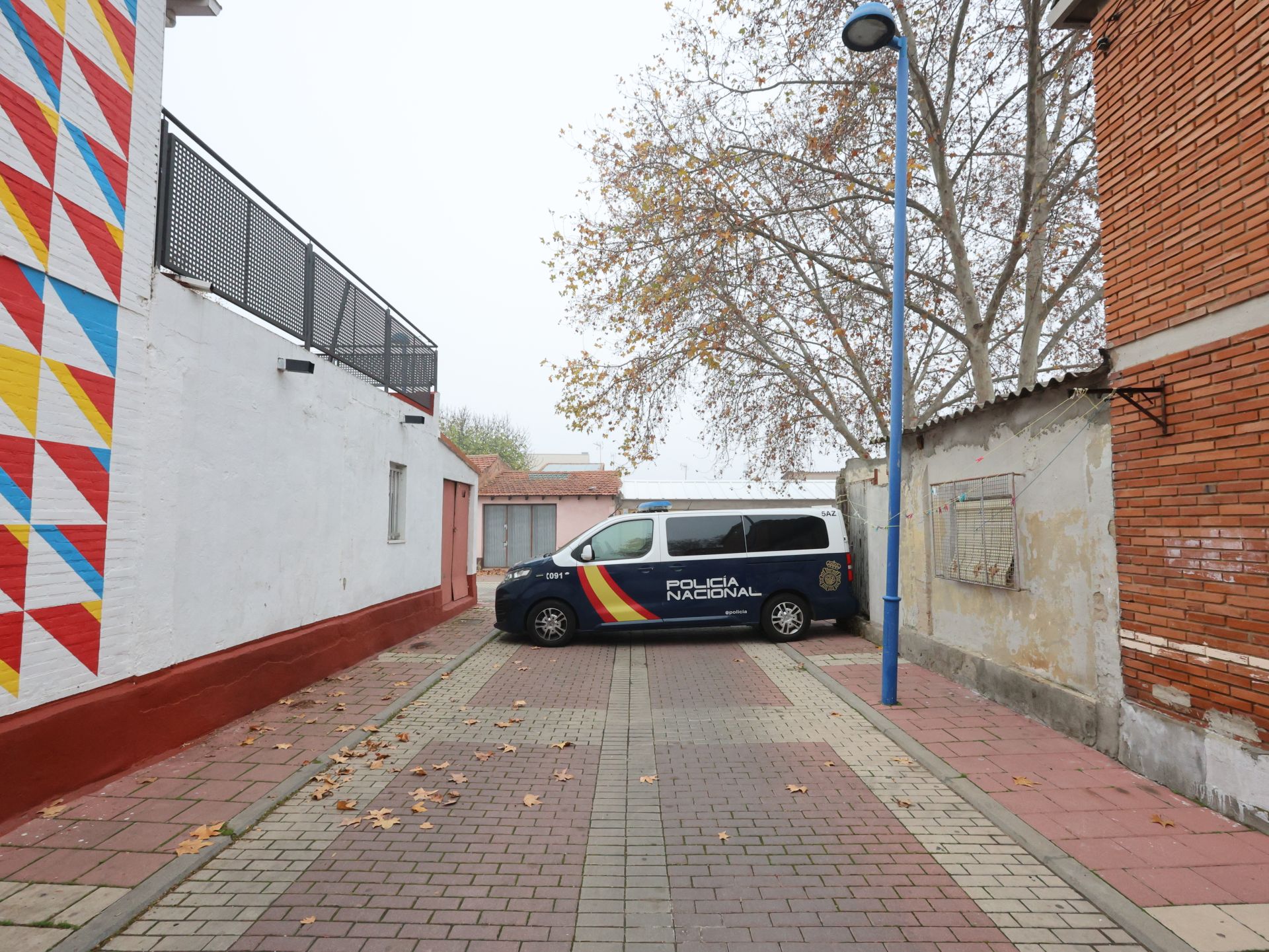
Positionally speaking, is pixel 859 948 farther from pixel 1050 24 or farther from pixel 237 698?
pixel 1050 24

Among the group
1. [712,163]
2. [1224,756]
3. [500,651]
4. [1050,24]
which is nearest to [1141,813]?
[1224,756]

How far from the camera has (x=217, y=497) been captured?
6293mm

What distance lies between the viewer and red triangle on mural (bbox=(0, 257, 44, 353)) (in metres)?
4.29

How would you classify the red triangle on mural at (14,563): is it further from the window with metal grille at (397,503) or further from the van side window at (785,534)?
the van side window at (785,534)

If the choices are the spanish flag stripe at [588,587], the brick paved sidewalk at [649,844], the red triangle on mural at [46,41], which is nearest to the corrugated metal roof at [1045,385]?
the brick paved sidewalk at [649,844]

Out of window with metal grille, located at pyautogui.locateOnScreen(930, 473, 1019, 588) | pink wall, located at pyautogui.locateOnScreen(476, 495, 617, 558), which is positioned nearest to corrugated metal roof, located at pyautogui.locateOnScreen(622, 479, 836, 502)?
pink wall, located at pyautogui.locateOnScreen(476, 495, 617, 558)

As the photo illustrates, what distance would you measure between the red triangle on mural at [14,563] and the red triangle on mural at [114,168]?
2.47 metres

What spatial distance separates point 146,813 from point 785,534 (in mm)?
8752

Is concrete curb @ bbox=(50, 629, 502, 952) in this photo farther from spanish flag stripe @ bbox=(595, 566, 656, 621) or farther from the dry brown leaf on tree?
spanish flag stripe @ bbox=(595, 566, 656, 621)

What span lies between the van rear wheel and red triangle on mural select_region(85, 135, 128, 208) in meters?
7.24

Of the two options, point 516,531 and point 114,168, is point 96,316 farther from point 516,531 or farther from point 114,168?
point 516,531

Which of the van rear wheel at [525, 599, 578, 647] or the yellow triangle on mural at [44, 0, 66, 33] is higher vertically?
the yellow triangle on mural at [44, 0, 66, 33]

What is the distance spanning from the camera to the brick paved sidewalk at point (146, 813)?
3445 mm

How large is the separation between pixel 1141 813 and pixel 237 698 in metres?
6.79
